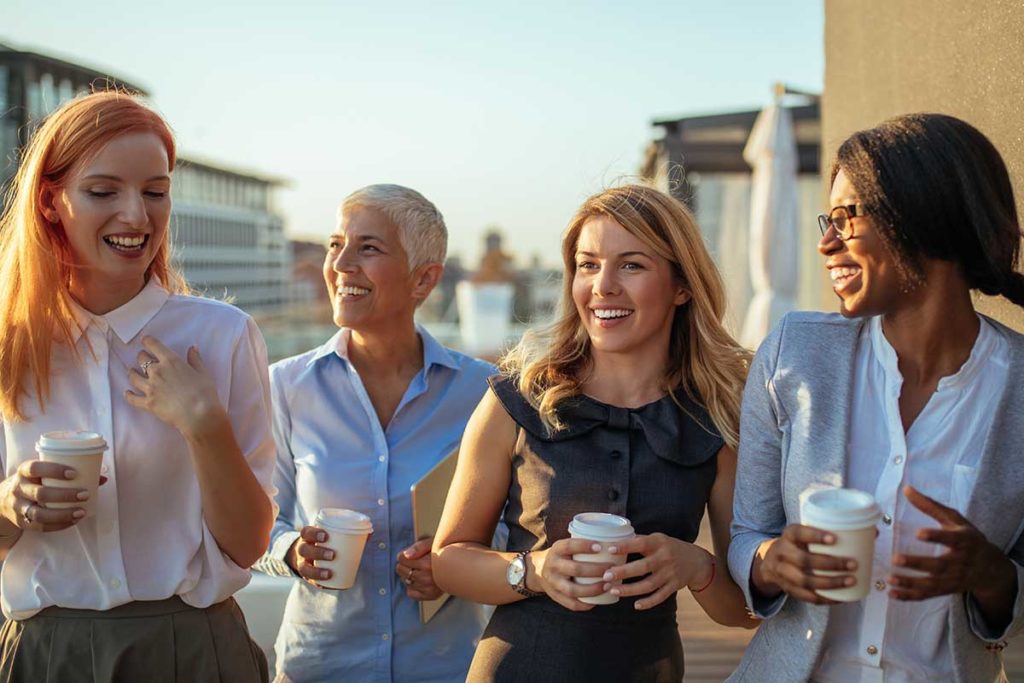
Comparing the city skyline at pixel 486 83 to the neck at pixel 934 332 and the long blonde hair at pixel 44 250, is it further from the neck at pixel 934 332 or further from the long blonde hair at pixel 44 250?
the neck at pixel 934 332

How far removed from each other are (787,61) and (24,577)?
1552 centimetres

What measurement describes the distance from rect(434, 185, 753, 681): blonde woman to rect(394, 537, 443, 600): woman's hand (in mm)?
345

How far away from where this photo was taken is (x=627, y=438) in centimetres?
210

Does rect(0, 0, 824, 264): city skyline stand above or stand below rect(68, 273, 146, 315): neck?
above

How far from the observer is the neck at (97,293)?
2102 millimetres

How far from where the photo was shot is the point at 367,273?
2.85 meters

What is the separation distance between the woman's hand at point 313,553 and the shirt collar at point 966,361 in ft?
4.31

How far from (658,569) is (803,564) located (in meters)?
0.33

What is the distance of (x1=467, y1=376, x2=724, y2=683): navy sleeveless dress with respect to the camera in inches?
80.2

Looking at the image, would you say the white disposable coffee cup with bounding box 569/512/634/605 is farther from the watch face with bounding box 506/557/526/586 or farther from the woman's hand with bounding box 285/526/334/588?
the woman's hand with bounding box 285/526/334/588

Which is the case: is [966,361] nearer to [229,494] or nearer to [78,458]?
[229,494]

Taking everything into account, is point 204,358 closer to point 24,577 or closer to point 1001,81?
point 24,577

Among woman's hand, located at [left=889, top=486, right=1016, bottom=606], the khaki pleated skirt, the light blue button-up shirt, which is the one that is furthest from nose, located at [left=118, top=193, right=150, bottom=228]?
woman's hand, located at [left=889, top=486, right=1016, bottom=606]

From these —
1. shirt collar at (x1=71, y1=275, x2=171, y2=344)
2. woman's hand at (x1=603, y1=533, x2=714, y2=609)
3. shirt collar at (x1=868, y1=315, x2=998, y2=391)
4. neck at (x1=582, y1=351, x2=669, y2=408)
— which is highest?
shirt collar at (x1=71, y1=275, x2=171, y2=344)
